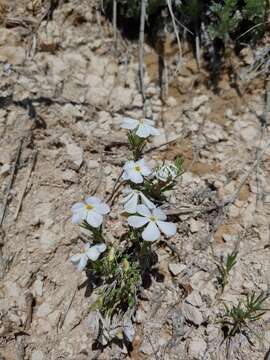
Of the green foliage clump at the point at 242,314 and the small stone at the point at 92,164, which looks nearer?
the green foliage clump at the point at 242,314

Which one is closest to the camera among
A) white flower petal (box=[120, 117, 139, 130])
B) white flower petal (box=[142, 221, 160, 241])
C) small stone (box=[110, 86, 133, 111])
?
white flower petal (box=[142, 221, 160, 241])

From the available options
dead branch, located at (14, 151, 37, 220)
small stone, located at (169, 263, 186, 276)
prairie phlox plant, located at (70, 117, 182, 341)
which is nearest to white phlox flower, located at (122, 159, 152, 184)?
prairie phlox plant, located at (70, 117, 182, 341)

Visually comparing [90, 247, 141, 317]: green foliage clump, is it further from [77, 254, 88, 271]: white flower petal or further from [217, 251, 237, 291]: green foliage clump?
[217, 251, 237, 291]: green foliage clump

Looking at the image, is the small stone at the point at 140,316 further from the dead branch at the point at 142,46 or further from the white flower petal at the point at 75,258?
the dead branch at the point at 142,46

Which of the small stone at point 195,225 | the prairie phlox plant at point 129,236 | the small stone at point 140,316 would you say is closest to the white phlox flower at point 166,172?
the prairie phlox plant at point 129,236

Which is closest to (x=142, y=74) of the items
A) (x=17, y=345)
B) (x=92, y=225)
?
(x=92, y=225)

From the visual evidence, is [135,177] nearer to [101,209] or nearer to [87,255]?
[101,209]

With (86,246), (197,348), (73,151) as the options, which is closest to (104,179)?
(73,151)

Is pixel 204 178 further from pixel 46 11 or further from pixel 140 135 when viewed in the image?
pixel 46 11
